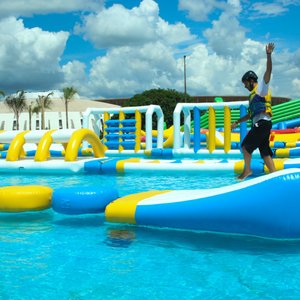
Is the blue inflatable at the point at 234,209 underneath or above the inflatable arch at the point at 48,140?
underneath

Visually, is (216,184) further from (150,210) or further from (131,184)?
(150,210)

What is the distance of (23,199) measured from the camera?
3.57m

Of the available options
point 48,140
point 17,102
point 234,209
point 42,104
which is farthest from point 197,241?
point 42,104

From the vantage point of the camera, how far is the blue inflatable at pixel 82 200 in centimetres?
339

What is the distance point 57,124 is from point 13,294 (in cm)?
4120

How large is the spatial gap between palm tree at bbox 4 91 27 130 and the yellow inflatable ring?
126 ft

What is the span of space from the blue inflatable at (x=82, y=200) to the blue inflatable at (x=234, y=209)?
0.85 ft

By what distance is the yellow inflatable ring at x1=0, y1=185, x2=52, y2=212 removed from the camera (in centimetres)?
357

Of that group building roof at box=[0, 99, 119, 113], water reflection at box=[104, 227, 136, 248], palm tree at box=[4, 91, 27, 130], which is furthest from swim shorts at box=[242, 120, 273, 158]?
building roof at box=[0, 99, 119, 113]

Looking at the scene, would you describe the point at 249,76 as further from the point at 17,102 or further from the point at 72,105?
the point at 72,105

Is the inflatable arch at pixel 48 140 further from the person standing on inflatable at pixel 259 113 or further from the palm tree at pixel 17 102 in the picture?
the palm tree at pixel 17 102

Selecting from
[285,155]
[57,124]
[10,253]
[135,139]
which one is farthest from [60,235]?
[57,124]

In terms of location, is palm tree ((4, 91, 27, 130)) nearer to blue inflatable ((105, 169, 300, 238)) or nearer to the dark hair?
the dark hair

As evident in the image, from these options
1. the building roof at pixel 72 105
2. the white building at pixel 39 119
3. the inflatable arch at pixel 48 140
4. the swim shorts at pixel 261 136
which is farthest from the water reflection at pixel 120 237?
the building roof at pixel 72 105
